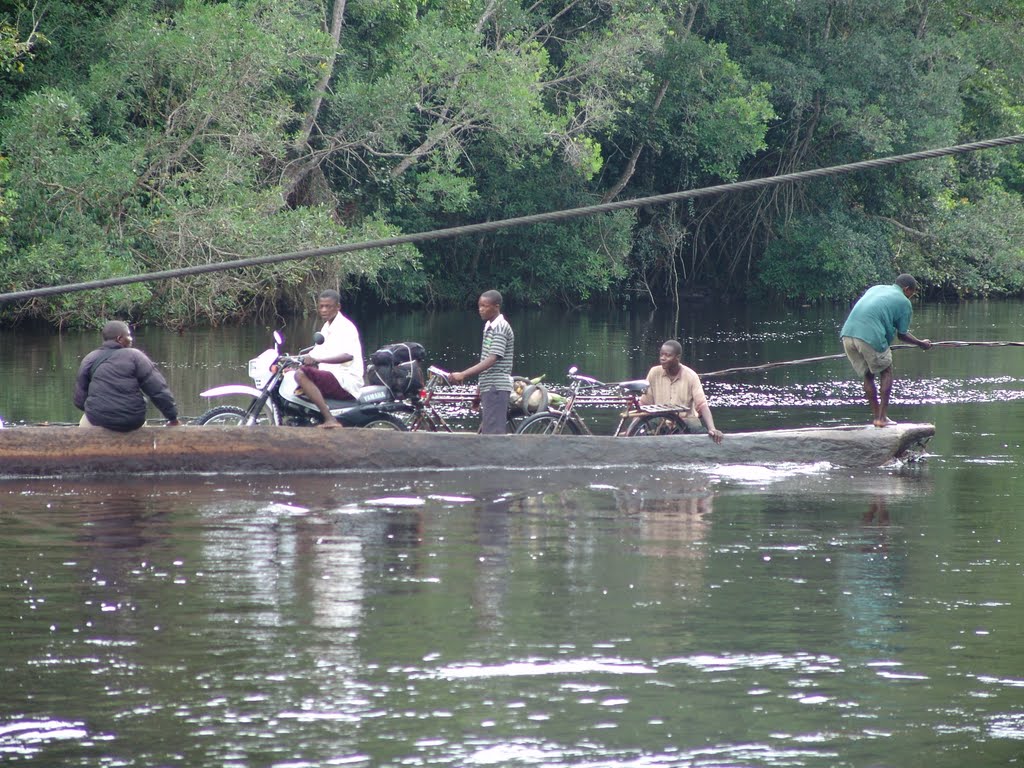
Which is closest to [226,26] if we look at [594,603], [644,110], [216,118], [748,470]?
[216,118]

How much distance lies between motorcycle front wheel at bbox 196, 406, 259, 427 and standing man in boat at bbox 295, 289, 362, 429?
613 mm

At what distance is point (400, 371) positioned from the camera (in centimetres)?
1328

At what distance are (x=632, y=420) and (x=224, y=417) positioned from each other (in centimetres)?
351

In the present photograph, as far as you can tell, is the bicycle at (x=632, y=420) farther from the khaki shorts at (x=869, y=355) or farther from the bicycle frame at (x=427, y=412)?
the khaki shorts at (x=869, y=355)

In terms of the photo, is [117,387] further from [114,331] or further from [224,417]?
[224,417]

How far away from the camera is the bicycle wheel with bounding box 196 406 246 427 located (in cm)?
1316

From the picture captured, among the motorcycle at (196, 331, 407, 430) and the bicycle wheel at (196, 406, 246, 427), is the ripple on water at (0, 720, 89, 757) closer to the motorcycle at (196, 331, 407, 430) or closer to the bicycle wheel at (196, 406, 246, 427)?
the motorcycle at (196, 331, 407, 430)

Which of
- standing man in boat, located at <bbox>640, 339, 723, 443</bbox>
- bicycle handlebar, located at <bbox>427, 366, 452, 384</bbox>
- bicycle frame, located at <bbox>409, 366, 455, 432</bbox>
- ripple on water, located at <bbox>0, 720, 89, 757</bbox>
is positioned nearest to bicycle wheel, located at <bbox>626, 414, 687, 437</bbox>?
standing man in boat, located at <bbox>640, 339, 723, 443</bbox>

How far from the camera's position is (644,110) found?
44406 mm

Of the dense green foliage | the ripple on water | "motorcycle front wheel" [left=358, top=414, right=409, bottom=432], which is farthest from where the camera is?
the dense green foliage

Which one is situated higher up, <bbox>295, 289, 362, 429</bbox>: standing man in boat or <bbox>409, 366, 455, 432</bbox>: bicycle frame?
<bbox>295, 289, 362, 429</bbox>: standing man in boat

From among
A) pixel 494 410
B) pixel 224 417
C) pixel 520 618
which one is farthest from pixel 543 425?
pixel 520 618

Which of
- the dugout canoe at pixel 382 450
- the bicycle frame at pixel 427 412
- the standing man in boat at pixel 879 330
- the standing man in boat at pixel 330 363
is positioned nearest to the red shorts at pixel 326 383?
the standing man in boat at pixel 330 363

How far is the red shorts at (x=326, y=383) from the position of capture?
42.4 feet
